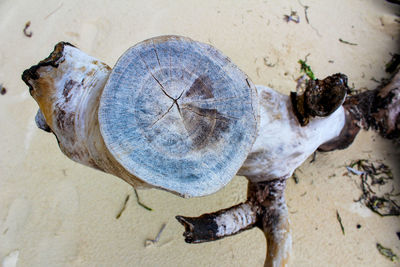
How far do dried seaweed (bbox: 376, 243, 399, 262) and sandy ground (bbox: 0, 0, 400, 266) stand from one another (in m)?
0.04

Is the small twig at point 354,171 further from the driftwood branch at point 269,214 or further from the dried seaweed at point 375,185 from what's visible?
the driftwood branch at point 269,214

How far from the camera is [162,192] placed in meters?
2.46

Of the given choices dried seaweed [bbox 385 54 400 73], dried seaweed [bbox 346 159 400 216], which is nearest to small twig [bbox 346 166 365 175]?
dried seaweed [bbox 346 159 400 216]

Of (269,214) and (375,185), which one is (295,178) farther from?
(269,214)

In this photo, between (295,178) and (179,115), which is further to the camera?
(295,178)

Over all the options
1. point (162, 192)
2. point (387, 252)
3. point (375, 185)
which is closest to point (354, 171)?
point (375, 185)

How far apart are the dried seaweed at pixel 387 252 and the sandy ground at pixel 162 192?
0.04 meters

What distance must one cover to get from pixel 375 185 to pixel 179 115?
2008mm

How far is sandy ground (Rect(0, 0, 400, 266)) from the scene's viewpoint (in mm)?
2256

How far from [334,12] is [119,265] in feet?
9.89

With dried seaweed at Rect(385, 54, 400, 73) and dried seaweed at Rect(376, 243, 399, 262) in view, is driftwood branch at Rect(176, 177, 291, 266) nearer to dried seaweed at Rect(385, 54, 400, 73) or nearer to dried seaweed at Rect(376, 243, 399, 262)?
dried seaweed at Rect(376, 243, 399, 262)

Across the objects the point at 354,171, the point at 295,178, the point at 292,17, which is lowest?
the point at 354,171

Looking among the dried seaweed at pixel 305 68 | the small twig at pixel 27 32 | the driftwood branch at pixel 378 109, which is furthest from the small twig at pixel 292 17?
the small twig at pixel 27 32

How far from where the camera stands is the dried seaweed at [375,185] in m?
2.47
